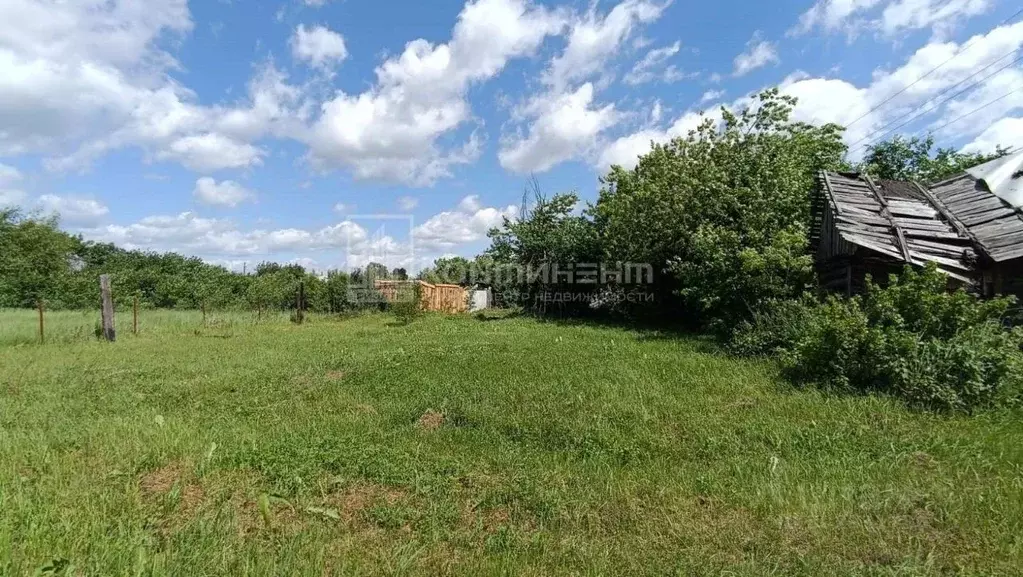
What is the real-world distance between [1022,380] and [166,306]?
2300cm

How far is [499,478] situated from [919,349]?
4904mm

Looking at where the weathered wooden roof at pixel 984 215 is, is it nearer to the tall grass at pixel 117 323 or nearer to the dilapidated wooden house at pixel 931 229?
the dilapidated wooden house at pixel 931 229

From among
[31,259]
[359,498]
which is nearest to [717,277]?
[359,498]

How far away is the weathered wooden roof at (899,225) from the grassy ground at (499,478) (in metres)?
3.78

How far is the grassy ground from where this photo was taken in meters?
2.65

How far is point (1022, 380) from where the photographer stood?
5.01 meters

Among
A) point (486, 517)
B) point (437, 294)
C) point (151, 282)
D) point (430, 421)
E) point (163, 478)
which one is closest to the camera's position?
point (486, 517)

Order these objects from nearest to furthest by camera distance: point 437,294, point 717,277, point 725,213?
point 717,277 < point 725,213 < point 437,294

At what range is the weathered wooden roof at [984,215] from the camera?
7.62 m

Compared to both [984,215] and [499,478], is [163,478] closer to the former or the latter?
[499,478]

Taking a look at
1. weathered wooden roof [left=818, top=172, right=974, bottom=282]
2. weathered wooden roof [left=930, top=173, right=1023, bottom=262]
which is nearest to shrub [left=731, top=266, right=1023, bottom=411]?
weathered wooden roof [left=818, top=172, right=974, bottom=282]

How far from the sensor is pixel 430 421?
5.16 metres

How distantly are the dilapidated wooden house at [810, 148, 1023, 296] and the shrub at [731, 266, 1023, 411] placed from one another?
211cm

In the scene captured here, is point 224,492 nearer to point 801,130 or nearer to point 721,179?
point 721,179
